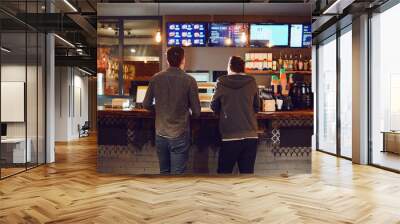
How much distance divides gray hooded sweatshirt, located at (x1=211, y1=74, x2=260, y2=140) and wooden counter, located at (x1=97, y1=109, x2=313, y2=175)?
446 millimetres

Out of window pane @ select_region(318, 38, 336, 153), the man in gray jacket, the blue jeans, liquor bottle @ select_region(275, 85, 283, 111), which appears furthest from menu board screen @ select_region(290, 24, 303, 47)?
window pane @ select_region(318, 38, 336, 153)

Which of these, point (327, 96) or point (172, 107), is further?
point (327, 96)

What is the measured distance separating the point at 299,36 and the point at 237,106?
2.10m

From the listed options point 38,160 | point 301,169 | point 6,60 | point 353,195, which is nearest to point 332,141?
point 301,169

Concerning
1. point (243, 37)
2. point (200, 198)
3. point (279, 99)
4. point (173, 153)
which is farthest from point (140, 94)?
point (200, 198)

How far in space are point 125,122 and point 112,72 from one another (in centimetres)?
178

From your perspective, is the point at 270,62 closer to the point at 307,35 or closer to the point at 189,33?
the point at 307,35

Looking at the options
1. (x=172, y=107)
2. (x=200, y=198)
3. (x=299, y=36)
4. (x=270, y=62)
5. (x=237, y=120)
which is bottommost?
(x=200, y=198)

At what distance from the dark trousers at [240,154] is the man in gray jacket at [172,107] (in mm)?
500

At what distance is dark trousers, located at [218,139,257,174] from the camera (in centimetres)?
461

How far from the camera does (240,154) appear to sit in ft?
15.4

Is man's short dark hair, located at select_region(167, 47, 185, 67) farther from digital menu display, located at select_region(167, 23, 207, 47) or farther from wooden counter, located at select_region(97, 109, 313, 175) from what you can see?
digital menu display, located at select_region(167, 23, 207, 47)

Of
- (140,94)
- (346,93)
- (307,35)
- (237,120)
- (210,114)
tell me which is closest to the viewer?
(237,120)

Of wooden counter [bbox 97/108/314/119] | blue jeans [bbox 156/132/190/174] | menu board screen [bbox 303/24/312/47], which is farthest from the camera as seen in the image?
menu board screen [bbox 303/24/312/47]
